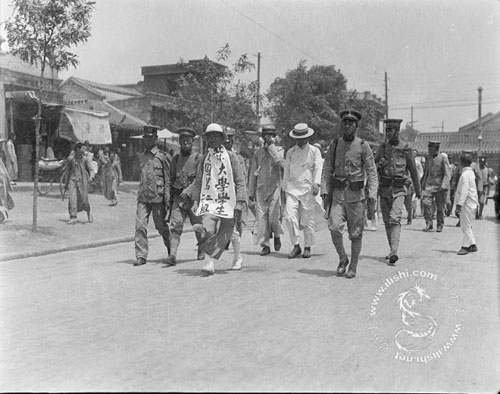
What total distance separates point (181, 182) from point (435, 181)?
7543mm

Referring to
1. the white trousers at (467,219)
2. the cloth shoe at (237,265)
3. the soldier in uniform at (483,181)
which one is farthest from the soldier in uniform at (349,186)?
the soldier in uniform at (483,181)

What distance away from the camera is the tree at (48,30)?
1105 cm

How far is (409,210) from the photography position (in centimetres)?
1577

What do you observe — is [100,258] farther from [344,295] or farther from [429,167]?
[429,167]

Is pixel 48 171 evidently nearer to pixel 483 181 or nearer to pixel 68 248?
pixel 68 248

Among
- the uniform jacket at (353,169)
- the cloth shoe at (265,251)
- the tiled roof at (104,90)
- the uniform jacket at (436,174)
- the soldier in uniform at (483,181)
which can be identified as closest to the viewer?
the uniform jacket at (353,169)

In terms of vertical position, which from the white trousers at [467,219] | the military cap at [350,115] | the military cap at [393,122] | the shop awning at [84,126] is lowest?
the white trousers at [467,219]

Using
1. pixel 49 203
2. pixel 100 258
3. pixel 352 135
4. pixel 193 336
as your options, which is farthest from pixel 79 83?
pixel 193 336

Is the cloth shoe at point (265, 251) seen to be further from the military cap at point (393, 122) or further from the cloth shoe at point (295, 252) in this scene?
the military cap at point (393, 122)

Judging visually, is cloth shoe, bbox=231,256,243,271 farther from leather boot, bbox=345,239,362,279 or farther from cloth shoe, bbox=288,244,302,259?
leather boot, bbox=345,239,362,279

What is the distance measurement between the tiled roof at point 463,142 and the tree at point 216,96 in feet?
131

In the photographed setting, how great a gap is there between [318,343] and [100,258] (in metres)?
5.73

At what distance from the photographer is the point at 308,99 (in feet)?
122

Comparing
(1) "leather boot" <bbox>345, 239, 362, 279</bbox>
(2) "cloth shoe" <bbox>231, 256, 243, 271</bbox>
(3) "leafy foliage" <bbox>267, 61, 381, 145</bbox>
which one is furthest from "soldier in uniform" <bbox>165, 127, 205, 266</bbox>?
(3) "leafy foliage" <bbox>267, 61, 381, 145</bbox>
